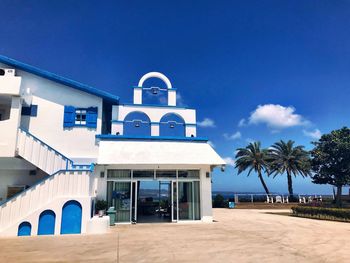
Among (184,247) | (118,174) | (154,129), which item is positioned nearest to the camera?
(184,247)

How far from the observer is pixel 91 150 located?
16516 millimetres

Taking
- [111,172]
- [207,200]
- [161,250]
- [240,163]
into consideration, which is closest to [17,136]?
[111,172]

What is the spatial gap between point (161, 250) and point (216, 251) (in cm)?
167

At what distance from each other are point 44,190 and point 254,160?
3027cm

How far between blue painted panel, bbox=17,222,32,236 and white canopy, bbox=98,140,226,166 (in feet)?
13.6

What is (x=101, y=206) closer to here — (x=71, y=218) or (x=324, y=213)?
(x=71, y=218)

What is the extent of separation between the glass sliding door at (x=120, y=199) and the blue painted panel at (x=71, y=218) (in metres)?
2.72

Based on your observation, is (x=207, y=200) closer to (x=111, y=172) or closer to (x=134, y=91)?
(x=111, y=172)

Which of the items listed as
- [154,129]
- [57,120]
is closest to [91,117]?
[57,120]

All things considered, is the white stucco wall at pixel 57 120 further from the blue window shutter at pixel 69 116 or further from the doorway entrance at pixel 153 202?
the doorway entrance at pixel 153 202

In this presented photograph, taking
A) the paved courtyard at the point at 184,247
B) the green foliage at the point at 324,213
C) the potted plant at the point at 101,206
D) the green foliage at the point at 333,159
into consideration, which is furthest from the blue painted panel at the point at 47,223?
the green foliage at the point at 333,159

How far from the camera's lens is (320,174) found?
3394 centimetres

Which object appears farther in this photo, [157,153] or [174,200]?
[174,200]

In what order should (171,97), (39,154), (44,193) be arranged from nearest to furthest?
(44,193) < (39,154) < (171,97)
